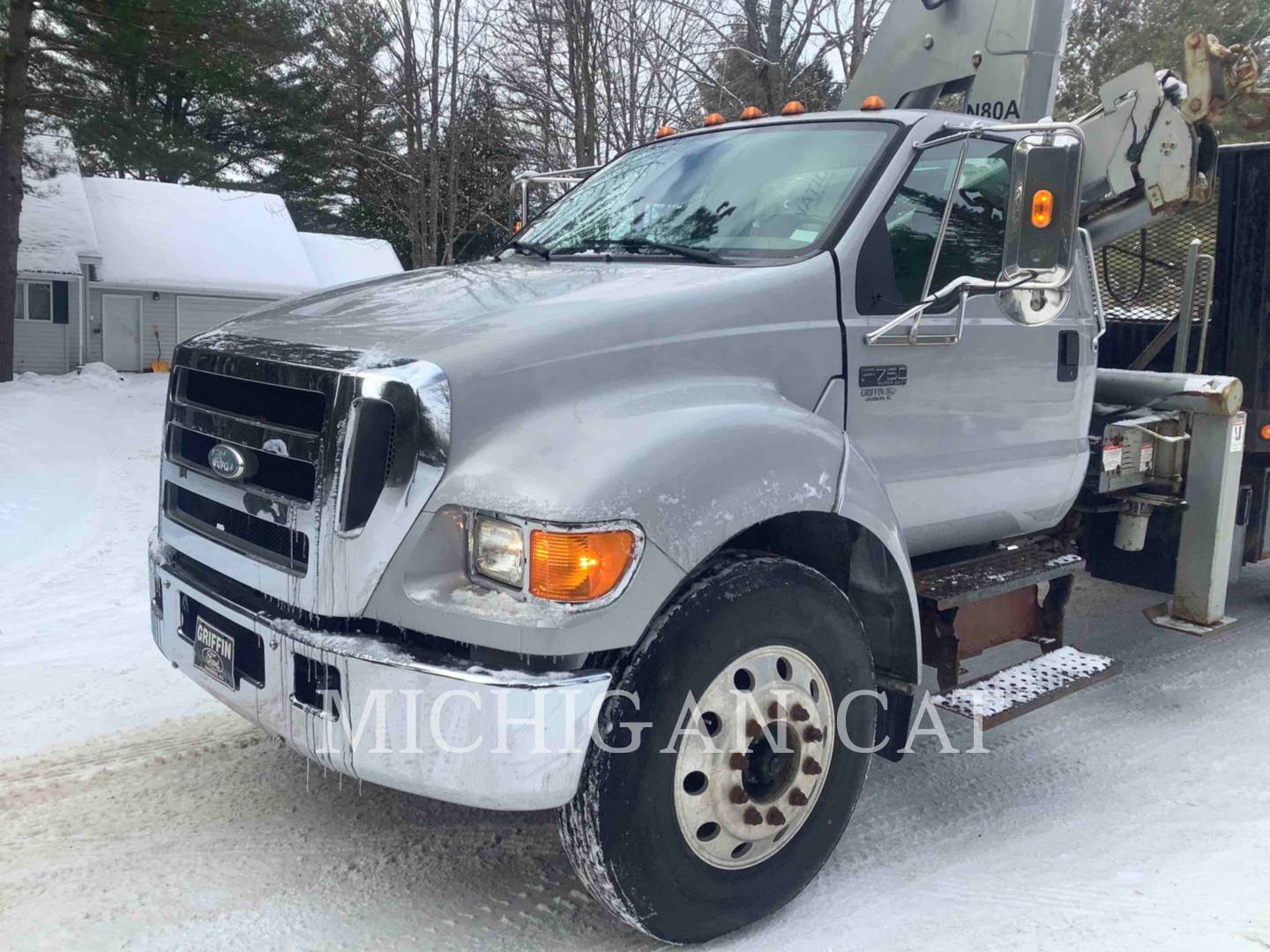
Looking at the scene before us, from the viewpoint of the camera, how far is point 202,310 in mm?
31156

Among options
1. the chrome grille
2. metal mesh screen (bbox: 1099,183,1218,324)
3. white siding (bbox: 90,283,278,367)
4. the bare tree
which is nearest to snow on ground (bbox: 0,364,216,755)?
the chrome grille

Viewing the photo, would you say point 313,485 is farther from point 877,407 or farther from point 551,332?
point 877,407

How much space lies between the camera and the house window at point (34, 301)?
28672 millimetres

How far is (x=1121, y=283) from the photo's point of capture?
247 inches

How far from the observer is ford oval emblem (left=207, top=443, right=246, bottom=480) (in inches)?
126

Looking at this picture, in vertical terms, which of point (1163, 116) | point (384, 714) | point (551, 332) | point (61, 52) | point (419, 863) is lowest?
point (419, 863)

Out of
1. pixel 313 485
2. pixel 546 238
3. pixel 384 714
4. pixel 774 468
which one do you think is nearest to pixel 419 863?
pixel 384 714

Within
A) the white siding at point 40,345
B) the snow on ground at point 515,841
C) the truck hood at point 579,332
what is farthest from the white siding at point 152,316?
the truck hood at point 579,332

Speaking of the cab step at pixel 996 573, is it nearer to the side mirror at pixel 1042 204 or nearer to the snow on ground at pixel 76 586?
the side mirror at pixel 1042 204

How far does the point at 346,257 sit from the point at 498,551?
3412 centimetres

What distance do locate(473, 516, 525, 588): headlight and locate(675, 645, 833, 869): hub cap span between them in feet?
2.08

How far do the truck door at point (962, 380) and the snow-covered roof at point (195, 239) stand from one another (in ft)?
94.9

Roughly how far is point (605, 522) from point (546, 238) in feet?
6.69

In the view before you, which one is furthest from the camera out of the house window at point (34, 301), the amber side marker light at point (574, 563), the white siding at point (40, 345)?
the white siding at point (40, 345)
